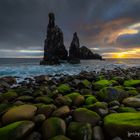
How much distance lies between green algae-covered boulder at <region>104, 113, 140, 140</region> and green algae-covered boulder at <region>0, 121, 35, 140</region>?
5.93ft

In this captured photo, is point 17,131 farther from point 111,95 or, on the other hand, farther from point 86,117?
point 111,95

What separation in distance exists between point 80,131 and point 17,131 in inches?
55.3

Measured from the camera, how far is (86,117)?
17.3 feet

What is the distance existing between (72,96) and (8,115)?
8.93ft

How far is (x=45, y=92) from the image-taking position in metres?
9.50

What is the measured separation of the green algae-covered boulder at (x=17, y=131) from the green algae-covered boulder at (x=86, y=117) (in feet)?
4.15

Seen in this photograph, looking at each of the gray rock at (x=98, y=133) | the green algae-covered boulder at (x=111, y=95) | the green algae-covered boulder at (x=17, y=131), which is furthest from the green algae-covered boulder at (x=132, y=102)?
the green algae-covered boulder at (x=17, y=131)

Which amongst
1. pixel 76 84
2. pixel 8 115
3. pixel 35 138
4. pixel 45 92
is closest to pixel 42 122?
pixel 35 138

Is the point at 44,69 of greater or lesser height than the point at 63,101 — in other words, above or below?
below

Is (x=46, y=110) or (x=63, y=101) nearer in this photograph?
(x=46, y=110)

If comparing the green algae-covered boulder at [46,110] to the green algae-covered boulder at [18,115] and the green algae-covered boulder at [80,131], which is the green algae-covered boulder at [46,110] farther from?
the green algae-covered boulder at [80,131]

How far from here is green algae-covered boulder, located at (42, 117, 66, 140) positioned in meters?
4.61

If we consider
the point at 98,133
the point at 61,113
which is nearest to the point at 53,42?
the point at 61,113

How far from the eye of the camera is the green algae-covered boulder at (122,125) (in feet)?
14.4
